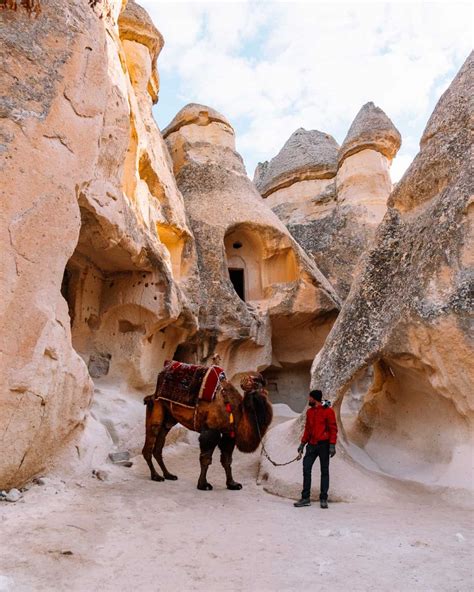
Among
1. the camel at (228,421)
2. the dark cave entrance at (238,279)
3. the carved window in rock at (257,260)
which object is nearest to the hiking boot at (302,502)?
the camel at (228,421)

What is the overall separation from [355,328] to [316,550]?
129 inches

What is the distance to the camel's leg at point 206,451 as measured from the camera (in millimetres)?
4727

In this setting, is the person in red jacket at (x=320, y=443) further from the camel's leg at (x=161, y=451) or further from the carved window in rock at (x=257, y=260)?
the carved window in rock at (x=257, y=260)

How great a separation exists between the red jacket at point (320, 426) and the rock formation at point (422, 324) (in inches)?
44.6

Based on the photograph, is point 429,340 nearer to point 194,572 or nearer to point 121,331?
point 194,572

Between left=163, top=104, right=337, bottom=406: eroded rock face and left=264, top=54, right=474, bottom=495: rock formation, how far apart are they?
12.1 ft

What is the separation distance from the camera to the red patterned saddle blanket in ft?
16.6

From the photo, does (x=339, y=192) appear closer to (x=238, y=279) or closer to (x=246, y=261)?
(x=246, y=261)

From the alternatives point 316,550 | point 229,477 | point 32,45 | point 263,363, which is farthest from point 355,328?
point 263,363

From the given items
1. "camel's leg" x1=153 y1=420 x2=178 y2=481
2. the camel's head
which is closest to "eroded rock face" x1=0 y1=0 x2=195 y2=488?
"camel's leg" x1=153 y1=420 x2=178 y2=481

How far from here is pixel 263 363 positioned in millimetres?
10953

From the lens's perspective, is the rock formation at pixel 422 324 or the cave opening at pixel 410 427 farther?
the cave opening at pixel 410 427

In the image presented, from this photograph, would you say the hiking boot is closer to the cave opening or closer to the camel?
the camel

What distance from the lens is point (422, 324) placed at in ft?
16.6
